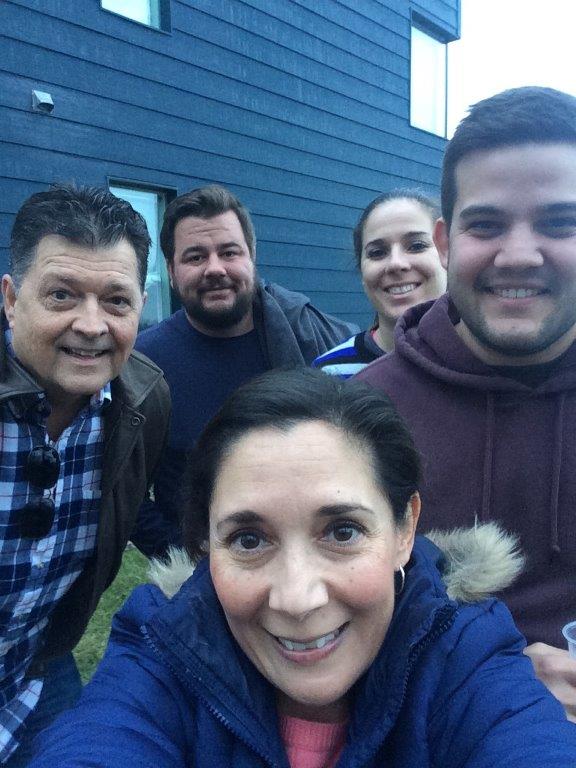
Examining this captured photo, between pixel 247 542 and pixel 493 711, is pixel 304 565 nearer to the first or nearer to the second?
pixel 247 542

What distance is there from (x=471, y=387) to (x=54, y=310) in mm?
1291

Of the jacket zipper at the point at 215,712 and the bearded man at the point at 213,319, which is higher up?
the bearded man at the point at 213,319

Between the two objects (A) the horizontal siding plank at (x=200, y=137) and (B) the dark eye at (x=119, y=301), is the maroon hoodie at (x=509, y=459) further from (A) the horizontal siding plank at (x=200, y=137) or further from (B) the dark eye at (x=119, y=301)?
(A) the horizontal siding plank at (x=200, y=137)

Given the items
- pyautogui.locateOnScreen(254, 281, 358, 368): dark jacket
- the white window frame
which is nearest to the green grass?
pyautogui.locateOnScreen(254, 281, 358, 368): dark jacket

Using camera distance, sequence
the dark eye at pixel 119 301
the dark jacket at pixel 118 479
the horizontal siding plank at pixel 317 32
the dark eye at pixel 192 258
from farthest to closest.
Result: the horizontal siding plank at pixel 317 32 → the dark eye at pixel 192 258 → the dark jacket at pixel 118 479 → the dark eye at pixel 119 301

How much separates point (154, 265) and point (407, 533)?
203 inches

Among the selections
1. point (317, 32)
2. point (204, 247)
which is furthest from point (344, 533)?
point (317, 32)

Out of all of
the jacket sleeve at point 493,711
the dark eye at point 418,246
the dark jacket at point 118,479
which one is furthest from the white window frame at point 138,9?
the jacket sleeve at point 493,711

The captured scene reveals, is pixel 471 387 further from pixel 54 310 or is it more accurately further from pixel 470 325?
pixel 54 310

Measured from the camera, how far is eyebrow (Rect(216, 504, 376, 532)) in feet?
4.44

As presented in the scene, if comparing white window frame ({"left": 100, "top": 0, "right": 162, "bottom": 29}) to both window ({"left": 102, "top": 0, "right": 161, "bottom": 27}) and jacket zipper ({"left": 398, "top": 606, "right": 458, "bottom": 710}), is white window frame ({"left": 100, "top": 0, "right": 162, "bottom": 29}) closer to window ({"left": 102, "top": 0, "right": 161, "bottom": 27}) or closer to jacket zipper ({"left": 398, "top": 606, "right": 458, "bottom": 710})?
window ({"left": 102, "top": 0, "right": 161, "bottom": 27})

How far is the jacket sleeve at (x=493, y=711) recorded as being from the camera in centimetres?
121

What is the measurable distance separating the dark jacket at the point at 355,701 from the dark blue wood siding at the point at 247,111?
4273mm

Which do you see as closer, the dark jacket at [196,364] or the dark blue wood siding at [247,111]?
the dark jacket at [196,364]
